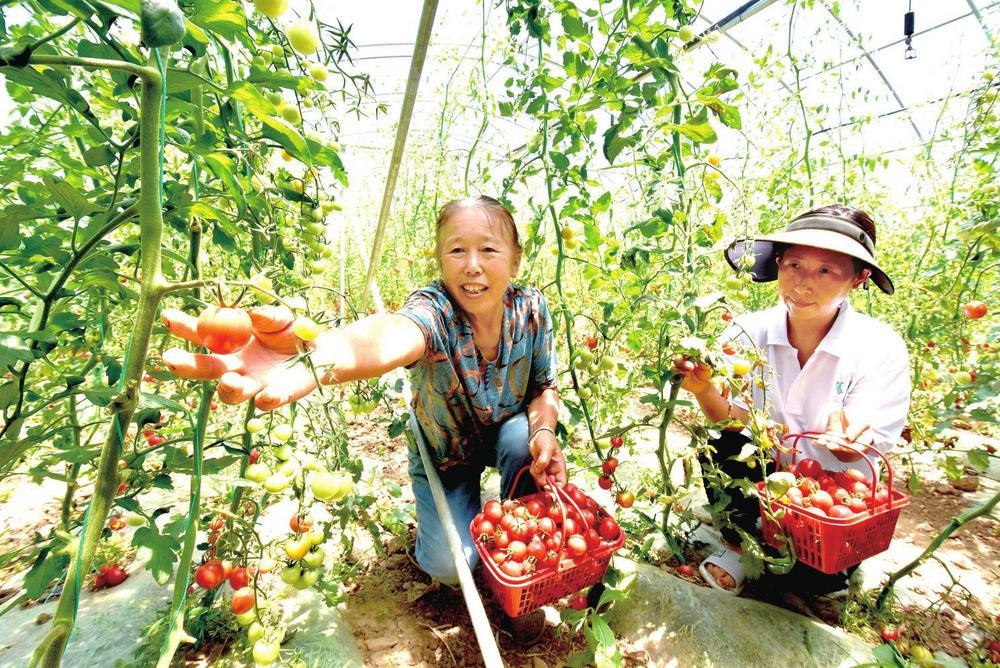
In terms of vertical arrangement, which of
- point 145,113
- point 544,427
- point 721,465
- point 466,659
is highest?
point 145,113

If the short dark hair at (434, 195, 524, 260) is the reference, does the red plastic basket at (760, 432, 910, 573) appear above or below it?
below

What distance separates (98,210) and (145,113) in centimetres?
52

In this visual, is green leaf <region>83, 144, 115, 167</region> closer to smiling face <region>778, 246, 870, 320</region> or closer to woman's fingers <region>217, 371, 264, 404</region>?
woman's fingers <region>217, 371, 264, 404</region>

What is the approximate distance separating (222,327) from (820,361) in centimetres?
188

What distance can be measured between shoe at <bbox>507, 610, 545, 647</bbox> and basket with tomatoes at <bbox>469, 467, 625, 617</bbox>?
26 centimetres

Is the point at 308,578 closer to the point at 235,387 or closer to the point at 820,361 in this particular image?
the point at 235,387

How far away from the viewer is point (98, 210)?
93cm

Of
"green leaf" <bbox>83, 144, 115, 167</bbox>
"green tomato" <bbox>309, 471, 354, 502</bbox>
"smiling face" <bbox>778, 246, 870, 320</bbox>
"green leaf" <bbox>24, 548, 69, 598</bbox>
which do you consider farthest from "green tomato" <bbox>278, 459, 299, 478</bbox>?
"smiling face" <bbox>778, 246, 870, 320</bbox>

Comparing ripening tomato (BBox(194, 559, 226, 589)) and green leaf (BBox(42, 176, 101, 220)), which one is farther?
ripening tomato (BBox(194, 559, 226, 589))

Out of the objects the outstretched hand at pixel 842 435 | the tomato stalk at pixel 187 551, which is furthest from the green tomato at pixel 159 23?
the outstretched hand at pixel 842 435

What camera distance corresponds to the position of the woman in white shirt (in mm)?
1550

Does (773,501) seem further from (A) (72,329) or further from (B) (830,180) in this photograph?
(B) (830,180)

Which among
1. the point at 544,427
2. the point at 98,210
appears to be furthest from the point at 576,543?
the point at 98,210

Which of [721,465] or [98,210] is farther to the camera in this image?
[721,465]
